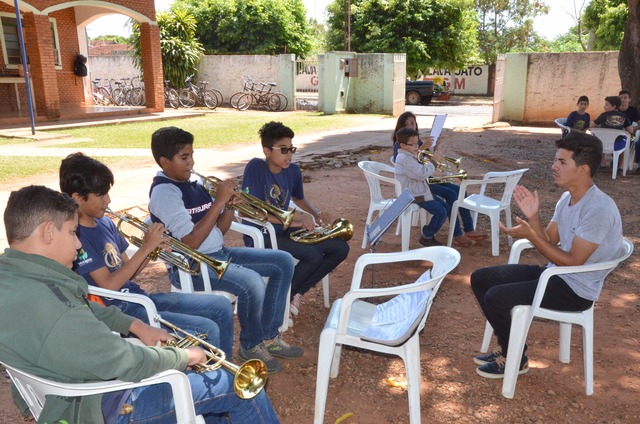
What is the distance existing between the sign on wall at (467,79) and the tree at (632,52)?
2265cm

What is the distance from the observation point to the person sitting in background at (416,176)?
202 inches

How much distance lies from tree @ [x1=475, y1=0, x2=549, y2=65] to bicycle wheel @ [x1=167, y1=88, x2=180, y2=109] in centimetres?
2400

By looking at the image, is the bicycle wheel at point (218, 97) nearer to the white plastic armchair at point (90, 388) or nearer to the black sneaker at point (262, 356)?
the black sneaker at point (262, 356)

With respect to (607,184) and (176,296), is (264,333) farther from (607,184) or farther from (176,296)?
(607,184)

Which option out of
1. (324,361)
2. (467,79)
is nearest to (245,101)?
(467,79)

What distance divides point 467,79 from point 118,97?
826 inches

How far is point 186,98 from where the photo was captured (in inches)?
816

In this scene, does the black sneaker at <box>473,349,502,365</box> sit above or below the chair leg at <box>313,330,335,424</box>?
below

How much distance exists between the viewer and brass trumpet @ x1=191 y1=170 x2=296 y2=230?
3.58 meters

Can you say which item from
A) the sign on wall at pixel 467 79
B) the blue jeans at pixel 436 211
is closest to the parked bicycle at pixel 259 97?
the sign on wall at pixel 467 79

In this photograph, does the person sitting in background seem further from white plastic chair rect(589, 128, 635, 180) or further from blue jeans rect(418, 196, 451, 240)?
white plastic chair rect(589, 128, 635, 180)

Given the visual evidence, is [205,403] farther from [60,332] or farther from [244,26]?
[244,26]

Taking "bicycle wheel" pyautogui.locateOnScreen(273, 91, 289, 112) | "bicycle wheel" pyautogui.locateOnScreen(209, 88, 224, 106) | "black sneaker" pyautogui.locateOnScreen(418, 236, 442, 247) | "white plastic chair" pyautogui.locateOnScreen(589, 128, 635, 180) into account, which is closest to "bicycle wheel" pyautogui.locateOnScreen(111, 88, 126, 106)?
"bicycle wheel" pyautogui.locateOnScreen(209, 88, 224, 106)

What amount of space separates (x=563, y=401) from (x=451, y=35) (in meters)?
24.5
